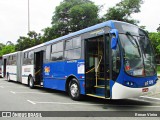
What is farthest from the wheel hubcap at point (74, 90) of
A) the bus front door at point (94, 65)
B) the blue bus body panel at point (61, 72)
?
the bus front door at point (94, 65)

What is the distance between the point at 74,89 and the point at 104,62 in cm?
244

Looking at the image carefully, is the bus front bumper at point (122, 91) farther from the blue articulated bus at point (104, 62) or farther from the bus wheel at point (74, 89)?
the bus wheel at point (74, 89)

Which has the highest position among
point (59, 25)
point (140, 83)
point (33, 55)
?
point (59, 25)

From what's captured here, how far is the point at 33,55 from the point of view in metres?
17.2

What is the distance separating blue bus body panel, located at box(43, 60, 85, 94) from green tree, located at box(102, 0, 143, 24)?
23.7 metres

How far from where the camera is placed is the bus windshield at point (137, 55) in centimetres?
900

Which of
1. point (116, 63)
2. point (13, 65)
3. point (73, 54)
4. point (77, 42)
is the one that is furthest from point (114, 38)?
point (13, 65)

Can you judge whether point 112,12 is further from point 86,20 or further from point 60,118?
point 60,118

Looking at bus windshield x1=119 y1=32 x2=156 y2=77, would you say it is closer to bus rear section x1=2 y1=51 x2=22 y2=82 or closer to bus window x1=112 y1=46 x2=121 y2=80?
bus window x1=112 y1=46 x2=121 y2=80

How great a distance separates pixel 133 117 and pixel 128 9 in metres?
31.7

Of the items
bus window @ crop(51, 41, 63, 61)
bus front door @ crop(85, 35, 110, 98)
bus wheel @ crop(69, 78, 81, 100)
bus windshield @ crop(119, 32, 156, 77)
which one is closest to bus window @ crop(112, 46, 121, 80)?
bus windshield @ crop(119, 32, 156, 77)

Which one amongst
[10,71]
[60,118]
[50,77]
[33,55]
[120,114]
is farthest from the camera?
[10,71]

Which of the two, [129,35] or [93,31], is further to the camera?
[93,31]

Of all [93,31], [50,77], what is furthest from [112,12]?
[93,31]
